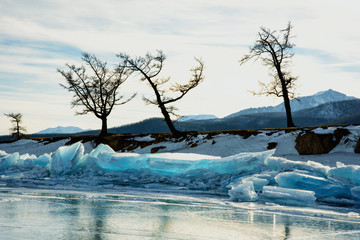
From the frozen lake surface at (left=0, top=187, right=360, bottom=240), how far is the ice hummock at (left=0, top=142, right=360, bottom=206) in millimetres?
839

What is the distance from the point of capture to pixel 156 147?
58.1ft

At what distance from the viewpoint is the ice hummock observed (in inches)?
283

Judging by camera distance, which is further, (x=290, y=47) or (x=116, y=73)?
(x=116, y=73)

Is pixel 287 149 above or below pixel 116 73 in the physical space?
below

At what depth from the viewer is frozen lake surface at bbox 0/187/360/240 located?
158 inches

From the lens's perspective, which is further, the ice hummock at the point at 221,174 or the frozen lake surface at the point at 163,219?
the ice hummock at the point at 221,174

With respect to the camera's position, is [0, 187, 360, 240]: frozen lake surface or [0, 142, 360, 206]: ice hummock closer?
[0, 187, 360, 240]: frozen lake surface

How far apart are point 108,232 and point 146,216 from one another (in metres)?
1.16

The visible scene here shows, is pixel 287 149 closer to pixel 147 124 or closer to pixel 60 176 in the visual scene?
pixel 60 176

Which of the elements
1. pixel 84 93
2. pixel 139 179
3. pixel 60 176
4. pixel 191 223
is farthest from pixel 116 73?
pixel 191 223

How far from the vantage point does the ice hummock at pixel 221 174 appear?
7.18m

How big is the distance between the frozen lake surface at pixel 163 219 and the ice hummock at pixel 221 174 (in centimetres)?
84

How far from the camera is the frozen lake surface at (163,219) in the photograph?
4.02 m

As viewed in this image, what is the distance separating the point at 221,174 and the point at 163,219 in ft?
16.9
